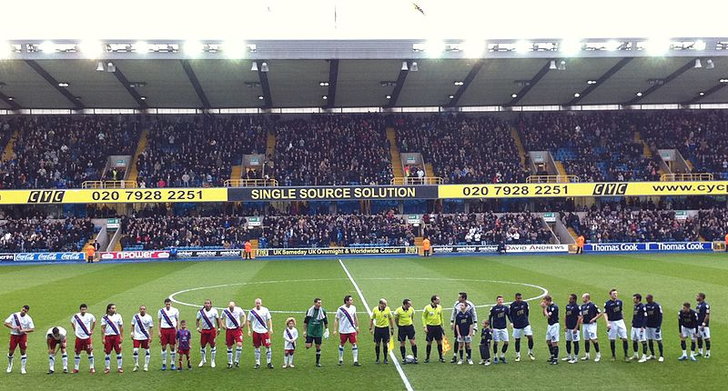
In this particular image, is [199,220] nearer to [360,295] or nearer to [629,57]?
[360,295]

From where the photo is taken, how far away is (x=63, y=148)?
54.6m

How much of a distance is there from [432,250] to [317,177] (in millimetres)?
11058

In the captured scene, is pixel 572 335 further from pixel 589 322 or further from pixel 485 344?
pixel 485 344

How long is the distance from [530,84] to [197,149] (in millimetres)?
28004

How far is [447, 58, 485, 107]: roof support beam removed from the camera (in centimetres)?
4653

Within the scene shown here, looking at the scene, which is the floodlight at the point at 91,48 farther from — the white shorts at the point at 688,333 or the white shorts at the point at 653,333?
the white shorts at the point at 688,333

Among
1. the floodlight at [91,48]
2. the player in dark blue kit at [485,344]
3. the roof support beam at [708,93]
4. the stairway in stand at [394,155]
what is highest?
the floodlight at [91,48]

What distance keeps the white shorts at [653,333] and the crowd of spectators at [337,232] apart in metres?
33.9

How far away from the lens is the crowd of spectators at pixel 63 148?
51156mm

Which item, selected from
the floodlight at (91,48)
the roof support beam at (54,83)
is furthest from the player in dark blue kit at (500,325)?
the roof support beam at (54,83)

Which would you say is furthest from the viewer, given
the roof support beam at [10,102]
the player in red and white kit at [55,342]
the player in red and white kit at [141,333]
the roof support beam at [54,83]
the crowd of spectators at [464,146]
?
the crowd of spectators at [464,146]

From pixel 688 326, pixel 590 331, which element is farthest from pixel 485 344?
pixel 688 326

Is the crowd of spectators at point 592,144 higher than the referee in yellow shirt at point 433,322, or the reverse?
the crowd of spectators at point 592,144

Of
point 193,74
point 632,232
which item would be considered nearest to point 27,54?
point 193,74
